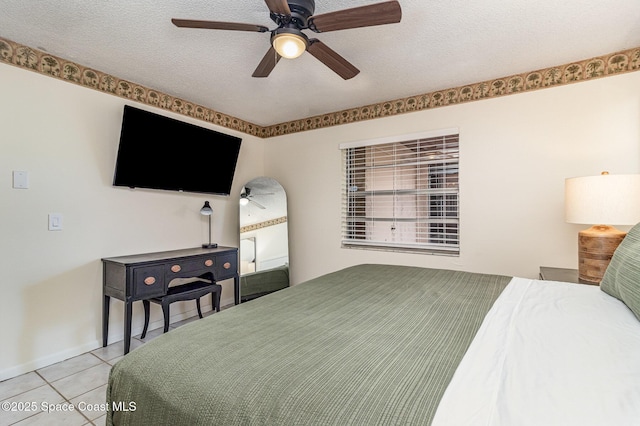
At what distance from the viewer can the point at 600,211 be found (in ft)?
6.21

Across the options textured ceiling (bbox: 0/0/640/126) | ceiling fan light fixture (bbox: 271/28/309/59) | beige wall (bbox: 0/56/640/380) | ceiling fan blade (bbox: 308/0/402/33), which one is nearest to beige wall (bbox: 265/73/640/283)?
beige wall (bbox: 0/56/640/380)

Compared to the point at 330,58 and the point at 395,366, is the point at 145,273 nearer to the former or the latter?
the point at 330,58

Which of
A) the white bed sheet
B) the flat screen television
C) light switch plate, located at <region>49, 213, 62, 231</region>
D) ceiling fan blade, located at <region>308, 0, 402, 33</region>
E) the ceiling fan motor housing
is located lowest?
the white bed sheet

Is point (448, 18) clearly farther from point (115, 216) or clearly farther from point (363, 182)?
point (115, 216)

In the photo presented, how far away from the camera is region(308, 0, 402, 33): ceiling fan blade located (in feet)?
4.61

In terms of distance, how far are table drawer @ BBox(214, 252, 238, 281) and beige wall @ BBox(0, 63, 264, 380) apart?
0.64m

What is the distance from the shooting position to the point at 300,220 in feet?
12.8

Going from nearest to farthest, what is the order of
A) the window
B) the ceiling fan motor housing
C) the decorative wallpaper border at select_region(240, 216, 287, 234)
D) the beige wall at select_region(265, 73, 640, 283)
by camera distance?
the ceiling fan motor housing → the beige wall at select_region(265, 73, 640, 283) → the window → the decorative wallpaper border at select_region(240, 216, 287, 234)

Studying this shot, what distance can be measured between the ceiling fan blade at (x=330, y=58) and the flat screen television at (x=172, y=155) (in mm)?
1734

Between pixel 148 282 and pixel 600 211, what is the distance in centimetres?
324

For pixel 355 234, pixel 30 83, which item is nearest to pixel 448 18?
pixel 355 234

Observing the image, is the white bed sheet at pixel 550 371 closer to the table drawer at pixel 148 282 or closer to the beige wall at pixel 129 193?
the beige wall at pixel 129 193

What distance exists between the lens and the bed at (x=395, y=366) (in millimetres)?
657

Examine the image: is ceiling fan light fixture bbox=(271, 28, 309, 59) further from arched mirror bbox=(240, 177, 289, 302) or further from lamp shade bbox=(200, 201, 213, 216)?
arched mirror bbox=(240, 177, 289, 302)
